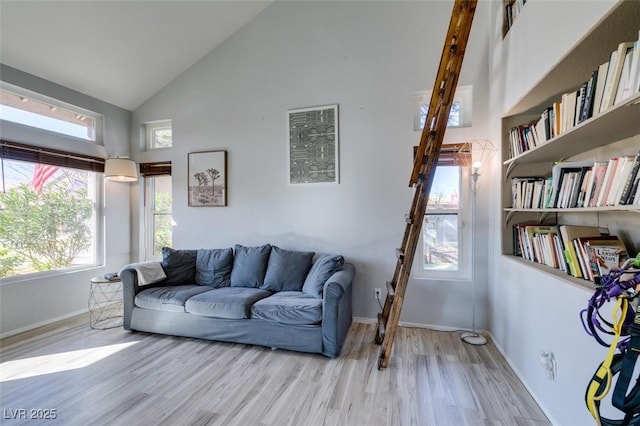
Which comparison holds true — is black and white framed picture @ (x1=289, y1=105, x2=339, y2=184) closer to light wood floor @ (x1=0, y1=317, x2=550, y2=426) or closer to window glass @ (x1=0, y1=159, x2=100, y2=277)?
light wood floor @ (x1=0, y1=317, x2=550, y2=426)

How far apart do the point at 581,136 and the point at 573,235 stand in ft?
1.93

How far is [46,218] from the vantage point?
333 centimetres

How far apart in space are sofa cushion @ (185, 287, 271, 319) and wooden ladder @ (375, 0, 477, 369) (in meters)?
1.29

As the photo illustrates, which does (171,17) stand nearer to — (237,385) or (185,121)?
(185,121)

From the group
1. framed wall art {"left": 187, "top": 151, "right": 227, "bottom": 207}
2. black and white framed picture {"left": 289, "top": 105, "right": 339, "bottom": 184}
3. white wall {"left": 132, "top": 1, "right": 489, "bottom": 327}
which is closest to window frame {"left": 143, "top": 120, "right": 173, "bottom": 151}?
white wall {"left": 132, "top": 1, "right": 489, "bottom": 327}

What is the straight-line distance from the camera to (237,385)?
2090 millimetres

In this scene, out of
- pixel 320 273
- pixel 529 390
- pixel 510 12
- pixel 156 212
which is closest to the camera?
pixel 529 390

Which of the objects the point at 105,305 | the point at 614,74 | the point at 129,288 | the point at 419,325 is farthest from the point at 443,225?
the point at 105,305

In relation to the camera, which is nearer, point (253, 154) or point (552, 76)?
point (552, 76)

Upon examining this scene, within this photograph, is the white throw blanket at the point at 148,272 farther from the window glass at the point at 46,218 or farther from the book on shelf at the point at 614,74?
the book on shelf at the point at 614,74

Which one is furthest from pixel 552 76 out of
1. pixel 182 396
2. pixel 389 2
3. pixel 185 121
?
pixel 185 121

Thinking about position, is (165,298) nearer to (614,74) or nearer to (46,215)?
(46,215)

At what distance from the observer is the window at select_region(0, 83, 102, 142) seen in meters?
3.00

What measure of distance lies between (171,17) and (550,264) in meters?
4.41
